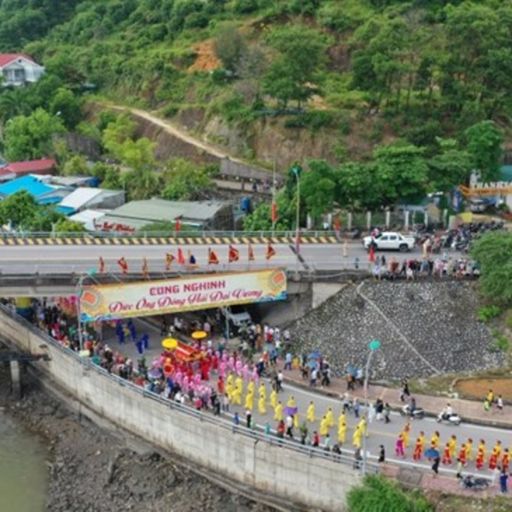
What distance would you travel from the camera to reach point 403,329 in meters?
39.9

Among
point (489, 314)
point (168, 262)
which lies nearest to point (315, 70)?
point (168, 262)

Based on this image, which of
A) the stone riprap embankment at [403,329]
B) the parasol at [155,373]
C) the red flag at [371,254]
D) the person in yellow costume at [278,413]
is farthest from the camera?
the red flag at [371,254]

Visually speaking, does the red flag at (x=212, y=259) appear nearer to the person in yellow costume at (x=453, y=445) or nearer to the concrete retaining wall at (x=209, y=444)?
the concrete retaining wall at (x=209, y=444)

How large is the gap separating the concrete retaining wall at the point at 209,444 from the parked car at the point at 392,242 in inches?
687

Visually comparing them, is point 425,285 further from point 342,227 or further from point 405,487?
point 405,487

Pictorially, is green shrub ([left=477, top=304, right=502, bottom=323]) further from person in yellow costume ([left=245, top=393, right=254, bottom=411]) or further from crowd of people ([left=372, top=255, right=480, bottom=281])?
person in yellow costume ([left=245, top=393, right=254, bottom=411])

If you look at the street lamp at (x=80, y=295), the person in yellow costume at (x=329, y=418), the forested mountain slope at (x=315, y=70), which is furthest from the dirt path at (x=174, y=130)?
the person in yellow costume at (x=329, y=418)

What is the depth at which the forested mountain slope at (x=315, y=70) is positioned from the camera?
2616 inches

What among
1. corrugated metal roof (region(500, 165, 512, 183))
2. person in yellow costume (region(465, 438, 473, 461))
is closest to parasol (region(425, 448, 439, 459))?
person in yellow costume (region(465, 438, 473, 461))

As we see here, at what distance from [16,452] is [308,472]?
14.9 meters

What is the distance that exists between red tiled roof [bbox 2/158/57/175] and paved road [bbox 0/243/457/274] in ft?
105

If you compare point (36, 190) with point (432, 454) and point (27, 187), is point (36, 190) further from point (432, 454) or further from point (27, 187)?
point (432, 454)

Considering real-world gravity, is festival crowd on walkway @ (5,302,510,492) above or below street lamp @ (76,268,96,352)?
below

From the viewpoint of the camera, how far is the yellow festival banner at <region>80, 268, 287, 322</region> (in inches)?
1513
